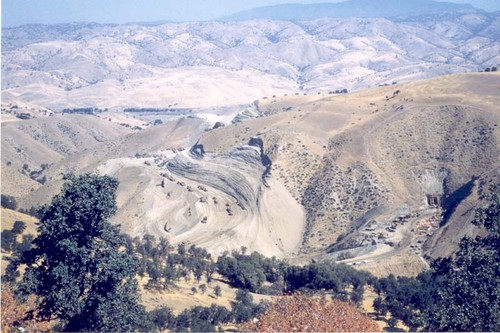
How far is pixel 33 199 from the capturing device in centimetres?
8238

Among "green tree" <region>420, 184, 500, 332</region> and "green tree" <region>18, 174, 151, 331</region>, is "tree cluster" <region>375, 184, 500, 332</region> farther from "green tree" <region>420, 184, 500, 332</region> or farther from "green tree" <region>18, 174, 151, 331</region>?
"green tree" <region>18, 174, 151, 331</region>

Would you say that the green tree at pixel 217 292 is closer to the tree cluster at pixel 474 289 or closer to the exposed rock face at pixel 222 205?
the exposed rock face at pixel 222 205

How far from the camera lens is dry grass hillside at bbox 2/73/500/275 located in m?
65.4

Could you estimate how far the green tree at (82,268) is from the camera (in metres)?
23.4

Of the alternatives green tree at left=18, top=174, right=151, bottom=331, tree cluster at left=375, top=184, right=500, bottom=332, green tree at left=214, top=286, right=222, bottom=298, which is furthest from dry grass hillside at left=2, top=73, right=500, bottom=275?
green tree at left=18, top=174, right=151, bottom=331

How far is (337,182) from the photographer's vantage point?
2970 inches

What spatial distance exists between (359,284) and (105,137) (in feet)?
407

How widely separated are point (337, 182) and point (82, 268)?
54654 millimetres

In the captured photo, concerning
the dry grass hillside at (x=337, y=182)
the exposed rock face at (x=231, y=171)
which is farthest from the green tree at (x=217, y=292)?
the exposed rock face at (x=231, y=171)

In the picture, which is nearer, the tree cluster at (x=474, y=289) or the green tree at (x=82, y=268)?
the tree cluster at (x=474, y=289)

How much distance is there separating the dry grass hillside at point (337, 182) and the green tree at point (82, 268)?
38.7 metres

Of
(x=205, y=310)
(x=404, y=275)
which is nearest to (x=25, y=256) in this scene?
(x=205, y=310)

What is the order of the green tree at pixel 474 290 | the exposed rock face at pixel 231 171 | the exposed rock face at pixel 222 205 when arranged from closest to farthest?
the green tree at pixel 474 290
the exposed rock face at pixel 222 205
the exposed rock face at pixel 231 171

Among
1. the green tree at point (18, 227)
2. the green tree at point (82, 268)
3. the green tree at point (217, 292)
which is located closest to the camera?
the green tree at point (82, 268)
